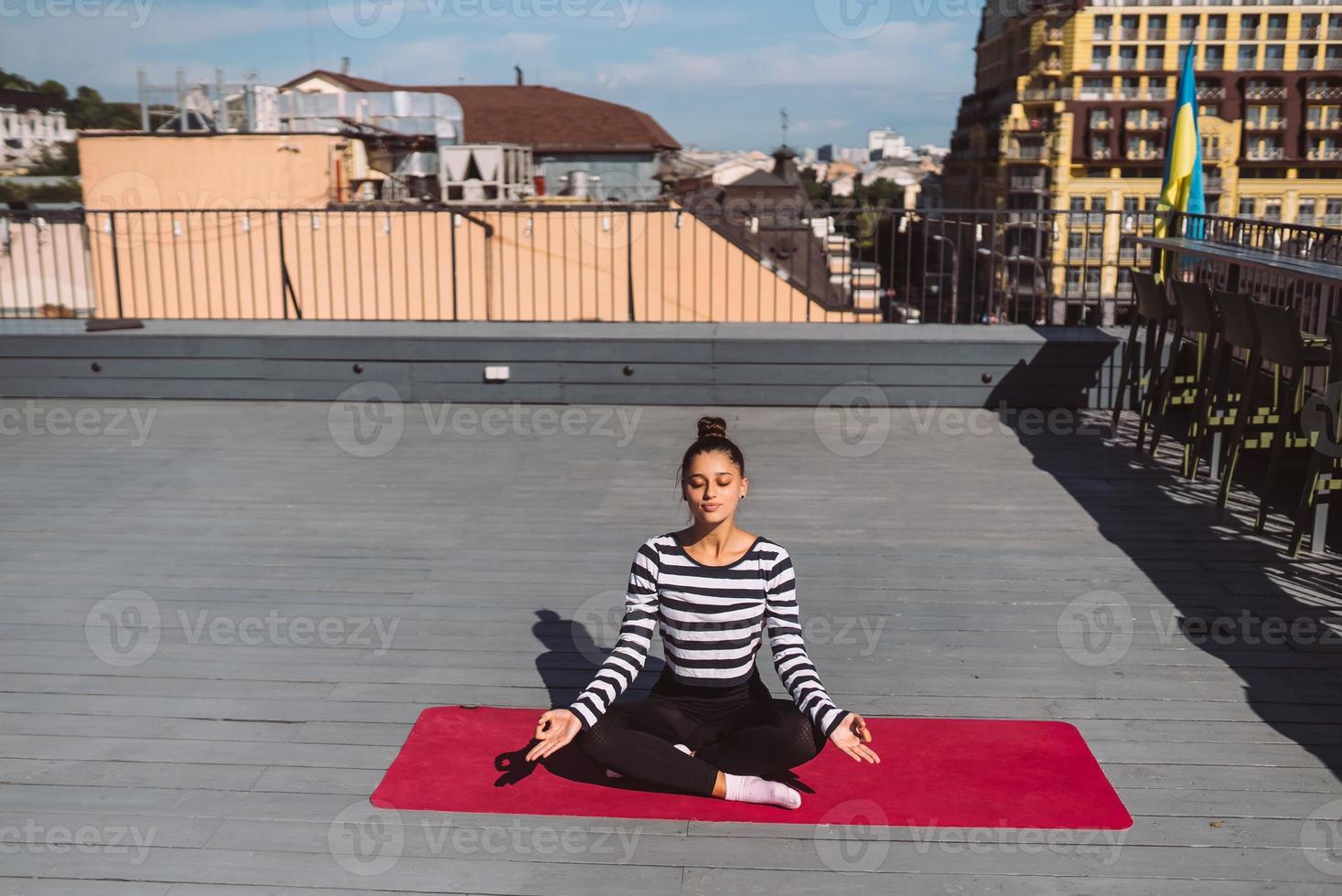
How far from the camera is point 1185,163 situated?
28.7 ft

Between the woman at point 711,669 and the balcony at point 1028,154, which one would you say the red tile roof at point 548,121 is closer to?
the balcony at point 1028,154

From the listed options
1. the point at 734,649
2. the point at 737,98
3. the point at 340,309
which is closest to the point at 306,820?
the point at 734,649

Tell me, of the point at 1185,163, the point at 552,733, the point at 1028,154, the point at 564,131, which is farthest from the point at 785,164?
the point at 552,733

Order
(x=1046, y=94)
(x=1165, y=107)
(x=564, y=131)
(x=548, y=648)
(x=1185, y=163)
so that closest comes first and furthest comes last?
(x=548, y=648), (x=1185, y=163), (x=564, y=131), (x=1165, y=107), (x=1046, y=94)

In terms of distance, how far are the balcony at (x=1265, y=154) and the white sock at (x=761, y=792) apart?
3055 inches

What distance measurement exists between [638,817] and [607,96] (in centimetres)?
5003

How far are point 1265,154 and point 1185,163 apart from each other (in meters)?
71.5

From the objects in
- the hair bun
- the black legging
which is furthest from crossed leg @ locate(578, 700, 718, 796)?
the hair bun

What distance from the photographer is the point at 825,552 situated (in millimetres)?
→ 5832

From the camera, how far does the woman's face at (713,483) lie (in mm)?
3357

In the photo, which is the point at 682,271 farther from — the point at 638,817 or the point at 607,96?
the point at 607,96

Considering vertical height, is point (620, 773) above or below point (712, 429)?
below

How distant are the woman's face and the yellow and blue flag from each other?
6672mm

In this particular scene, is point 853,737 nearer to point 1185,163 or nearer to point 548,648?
point 548,648
